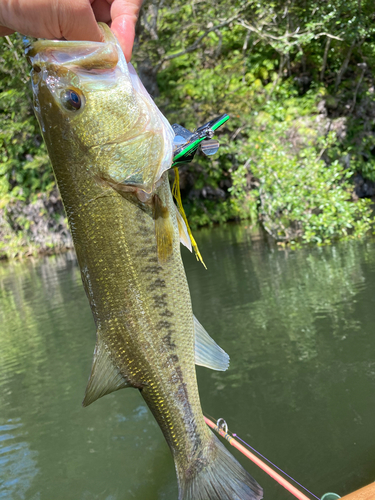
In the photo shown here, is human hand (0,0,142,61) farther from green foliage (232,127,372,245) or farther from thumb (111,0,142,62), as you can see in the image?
green foliage (232,127,372,245)

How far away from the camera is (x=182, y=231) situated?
73.0 inches

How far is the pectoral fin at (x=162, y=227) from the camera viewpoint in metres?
1.75

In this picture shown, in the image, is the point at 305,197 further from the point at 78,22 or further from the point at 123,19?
the point at 78,22

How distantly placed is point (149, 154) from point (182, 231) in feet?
1.15

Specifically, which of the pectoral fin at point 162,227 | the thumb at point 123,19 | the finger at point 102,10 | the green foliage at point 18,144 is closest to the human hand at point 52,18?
the thumb at point 123,19

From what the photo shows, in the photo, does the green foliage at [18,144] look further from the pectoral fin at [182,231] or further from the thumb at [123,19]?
the pectoral fin at [182,231]

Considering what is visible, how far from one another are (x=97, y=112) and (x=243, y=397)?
12.0ft

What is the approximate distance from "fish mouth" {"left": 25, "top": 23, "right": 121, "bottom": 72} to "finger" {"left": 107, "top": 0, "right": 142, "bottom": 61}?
100 mm

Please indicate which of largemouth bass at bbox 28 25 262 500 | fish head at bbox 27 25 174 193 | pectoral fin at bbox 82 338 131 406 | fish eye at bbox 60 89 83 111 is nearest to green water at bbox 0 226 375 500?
largemouth bass at bbox 28 25 262 500

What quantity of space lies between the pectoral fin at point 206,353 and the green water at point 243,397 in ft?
6.31

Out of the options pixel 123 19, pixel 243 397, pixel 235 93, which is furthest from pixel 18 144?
pixel 123 19

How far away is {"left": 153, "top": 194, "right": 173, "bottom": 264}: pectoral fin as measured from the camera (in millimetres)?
1745

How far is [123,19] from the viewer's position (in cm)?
174

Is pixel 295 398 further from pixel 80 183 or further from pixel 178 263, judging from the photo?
pixel 80 183
